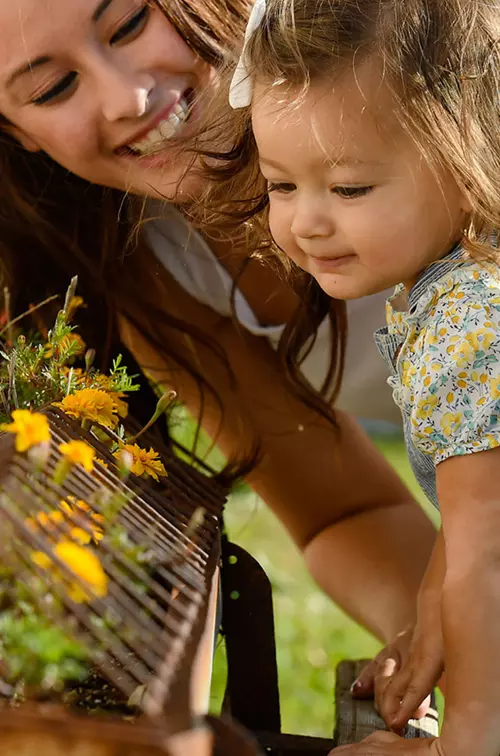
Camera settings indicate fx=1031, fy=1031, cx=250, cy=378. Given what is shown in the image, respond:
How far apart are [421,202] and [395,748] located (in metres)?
0.76

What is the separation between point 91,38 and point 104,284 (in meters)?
0.63

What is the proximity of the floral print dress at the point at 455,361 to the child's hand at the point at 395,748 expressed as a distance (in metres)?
0.38

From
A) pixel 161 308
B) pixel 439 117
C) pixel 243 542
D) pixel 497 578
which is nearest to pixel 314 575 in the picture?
pixel 161 308

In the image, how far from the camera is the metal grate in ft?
3.15

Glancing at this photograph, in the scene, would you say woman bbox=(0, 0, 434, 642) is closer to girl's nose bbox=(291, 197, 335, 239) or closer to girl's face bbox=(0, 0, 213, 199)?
girl's face bbox=(0, 0, 213, 199)

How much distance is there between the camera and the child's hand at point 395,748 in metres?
1.33

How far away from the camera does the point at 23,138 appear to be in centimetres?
239

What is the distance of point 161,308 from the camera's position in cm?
254

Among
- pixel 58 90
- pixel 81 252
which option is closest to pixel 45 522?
pixel 58 90

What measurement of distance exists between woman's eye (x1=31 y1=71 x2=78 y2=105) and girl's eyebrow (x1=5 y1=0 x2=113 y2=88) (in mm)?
57

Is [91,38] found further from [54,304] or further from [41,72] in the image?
[54,304]

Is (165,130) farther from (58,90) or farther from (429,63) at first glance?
(429,63)

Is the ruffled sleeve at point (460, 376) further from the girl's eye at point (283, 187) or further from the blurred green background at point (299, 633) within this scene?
the blurred green background at point (299, 633)

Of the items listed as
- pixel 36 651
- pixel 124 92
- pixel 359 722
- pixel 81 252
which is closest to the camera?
pixel 36 651
